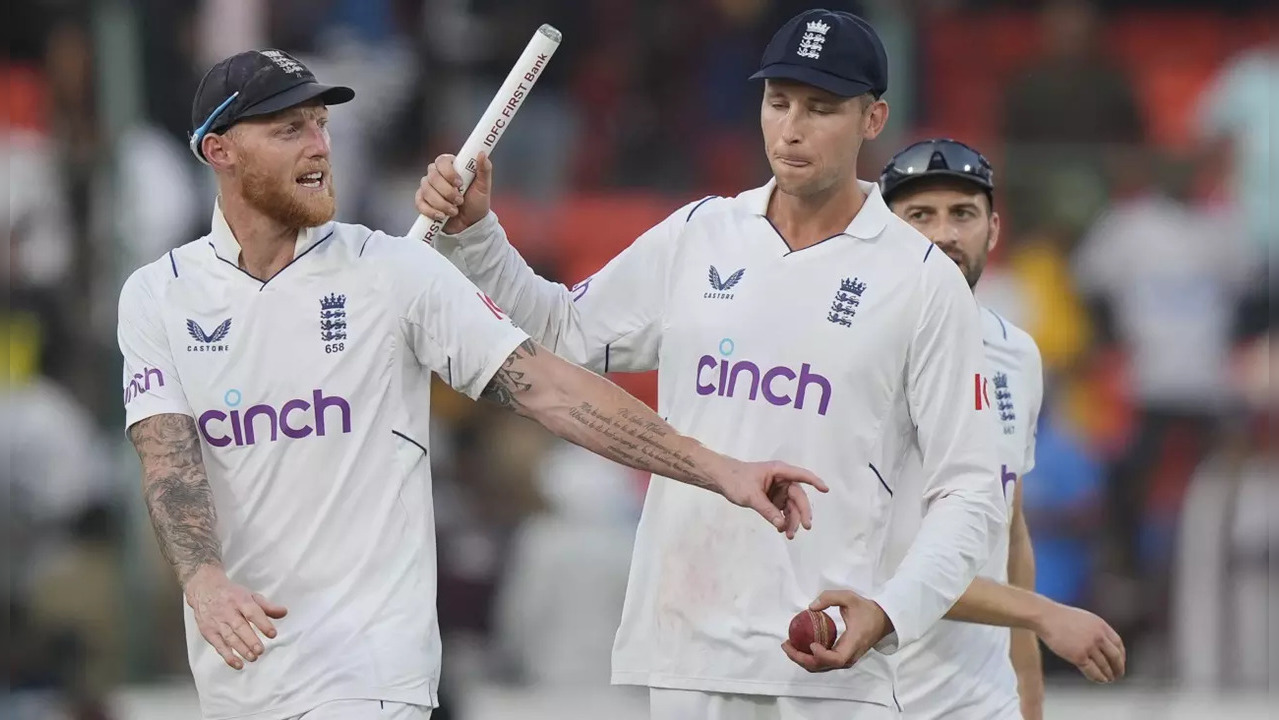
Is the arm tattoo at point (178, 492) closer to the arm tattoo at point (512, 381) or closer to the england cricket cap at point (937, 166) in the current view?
the arm tattoo at point (512, 381)

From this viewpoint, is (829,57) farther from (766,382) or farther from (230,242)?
(230,242)

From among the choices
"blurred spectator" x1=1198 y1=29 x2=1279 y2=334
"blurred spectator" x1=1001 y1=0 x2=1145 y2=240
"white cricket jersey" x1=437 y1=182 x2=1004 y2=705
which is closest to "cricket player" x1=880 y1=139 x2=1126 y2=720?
"white cricket jersey" x1=437 y1=182 x2=1004 y2=705

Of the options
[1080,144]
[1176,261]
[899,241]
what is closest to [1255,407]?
[1176,261]

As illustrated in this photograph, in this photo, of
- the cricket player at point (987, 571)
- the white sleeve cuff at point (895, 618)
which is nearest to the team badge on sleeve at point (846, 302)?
the cricket player at point (987, 571)

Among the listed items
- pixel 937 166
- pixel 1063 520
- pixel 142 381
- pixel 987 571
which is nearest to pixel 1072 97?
pixel 1063 520

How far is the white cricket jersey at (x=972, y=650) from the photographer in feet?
22.1

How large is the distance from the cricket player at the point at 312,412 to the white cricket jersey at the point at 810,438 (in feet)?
1.52

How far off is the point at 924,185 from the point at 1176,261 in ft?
19.2

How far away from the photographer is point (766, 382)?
20.2ft

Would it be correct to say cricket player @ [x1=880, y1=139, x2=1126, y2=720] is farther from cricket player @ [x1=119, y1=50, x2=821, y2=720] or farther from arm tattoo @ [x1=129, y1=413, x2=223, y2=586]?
arm tattoo @ [x1=129, y1=413, x2=223, y2=586]

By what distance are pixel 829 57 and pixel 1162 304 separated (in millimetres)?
6984

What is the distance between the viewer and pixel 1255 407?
39.9 feet

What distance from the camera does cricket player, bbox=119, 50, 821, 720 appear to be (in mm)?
5727

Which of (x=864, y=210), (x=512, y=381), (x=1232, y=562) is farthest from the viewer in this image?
(x=1232, y=562)
